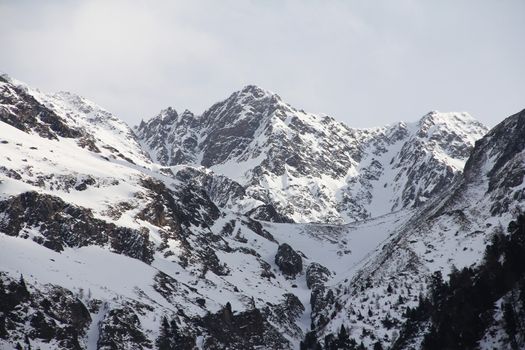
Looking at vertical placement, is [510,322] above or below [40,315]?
above

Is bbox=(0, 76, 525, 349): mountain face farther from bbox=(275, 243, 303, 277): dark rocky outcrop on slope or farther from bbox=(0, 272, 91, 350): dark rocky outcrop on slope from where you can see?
bbox=(275, 243, 303, 277): dark rocky outcrop on slope

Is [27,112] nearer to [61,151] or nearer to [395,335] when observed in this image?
[61,151]

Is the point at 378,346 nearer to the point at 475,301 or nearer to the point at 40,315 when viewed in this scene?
the point at 475,301

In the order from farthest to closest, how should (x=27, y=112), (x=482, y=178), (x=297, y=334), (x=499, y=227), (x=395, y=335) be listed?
(x=27, y=112) < (x=482, y=178) < (x=297, y=334) < (x=499, y=227) < (x=395, y=335)

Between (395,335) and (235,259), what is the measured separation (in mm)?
64846

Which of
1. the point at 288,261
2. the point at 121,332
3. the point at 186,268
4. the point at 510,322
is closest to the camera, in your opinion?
the point at 510,322

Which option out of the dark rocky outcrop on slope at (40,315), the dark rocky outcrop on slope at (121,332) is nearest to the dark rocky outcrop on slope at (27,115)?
the dark rocky outcrop on slope at (40,315)

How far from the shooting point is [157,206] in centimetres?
15288

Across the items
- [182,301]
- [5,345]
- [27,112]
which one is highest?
[27,112]

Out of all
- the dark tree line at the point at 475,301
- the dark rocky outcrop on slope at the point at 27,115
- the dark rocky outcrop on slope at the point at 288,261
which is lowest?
the dark tree line at the point at 475,301

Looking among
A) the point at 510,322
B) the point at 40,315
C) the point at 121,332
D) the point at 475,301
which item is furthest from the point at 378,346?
the point at 40,315

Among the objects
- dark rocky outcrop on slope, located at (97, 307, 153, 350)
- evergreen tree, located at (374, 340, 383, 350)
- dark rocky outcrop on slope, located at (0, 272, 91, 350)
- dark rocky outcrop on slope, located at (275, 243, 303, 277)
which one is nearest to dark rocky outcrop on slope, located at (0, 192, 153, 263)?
dark rocky outcrop on slope, located at (0, 272, 91, 350)

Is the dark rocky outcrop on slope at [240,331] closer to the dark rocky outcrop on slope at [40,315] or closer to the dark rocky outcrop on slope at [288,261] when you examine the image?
the dark rocky outcrop on slope at [40,315]

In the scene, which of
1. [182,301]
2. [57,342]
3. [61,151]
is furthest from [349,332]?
[61,151]
